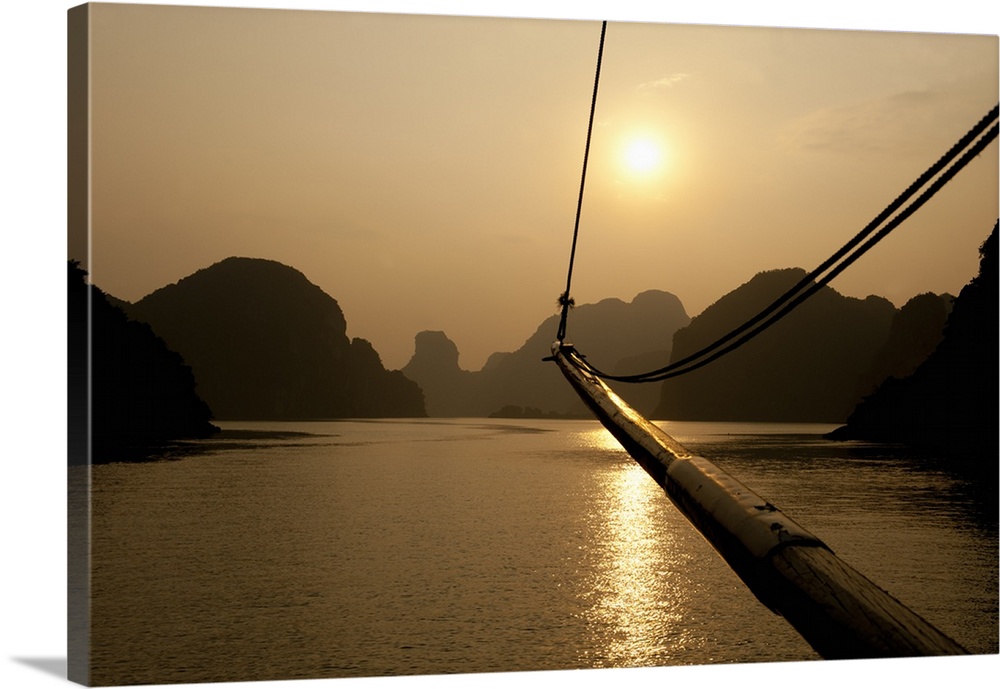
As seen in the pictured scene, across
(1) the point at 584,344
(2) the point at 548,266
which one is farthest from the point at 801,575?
(1) the point at 584,344

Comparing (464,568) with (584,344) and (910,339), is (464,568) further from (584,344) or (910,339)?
(584,344)

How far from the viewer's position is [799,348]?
23078 millimetres

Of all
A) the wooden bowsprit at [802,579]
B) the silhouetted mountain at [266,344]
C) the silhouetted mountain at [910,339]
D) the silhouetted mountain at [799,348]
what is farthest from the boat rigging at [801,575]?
the silhouetted mountain at [910,339]

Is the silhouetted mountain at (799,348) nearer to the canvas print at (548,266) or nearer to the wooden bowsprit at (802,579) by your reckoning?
the canvas print at (548,266)

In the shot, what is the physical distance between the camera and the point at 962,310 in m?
6.70

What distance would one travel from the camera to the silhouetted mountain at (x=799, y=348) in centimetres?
1168

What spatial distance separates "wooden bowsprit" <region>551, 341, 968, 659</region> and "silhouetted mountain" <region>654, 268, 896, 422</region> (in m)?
4.77

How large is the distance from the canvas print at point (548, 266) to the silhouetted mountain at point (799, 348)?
0.75 ft

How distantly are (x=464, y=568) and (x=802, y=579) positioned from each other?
46.9ft

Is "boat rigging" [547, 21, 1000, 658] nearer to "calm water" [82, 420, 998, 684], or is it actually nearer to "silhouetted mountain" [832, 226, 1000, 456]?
"silhouetted mountain" [832, 226, 1000, 456]

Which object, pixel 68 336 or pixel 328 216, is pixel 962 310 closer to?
pixel 68 336

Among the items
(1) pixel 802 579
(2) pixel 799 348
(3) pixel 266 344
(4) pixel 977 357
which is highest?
(4) pixel 977 357

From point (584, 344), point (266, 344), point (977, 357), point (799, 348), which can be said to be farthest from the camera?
point (266, 344)

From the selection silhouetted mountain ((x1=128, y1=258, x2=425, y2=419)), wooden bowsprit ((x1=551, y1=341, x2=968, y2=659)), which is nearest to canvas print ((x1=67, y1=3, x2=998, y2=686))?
wooden bowsprit ((x1=551, y1=341, x2=968, y2=659))
